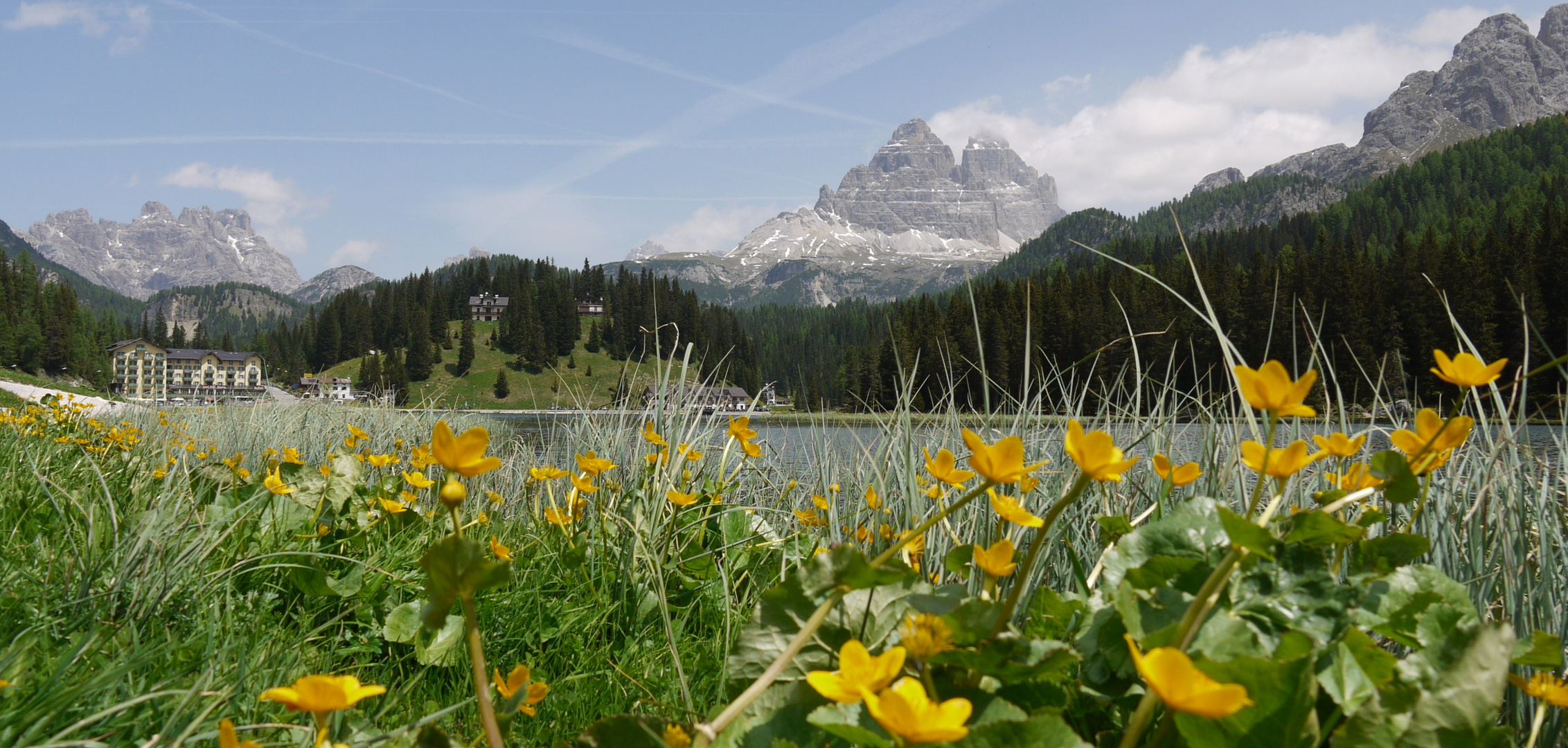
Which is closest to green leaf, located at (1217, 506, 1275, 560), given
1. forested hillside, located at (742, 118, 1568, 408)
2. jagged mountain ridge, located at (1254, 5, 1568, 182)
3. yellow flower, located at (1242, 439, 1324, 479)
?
yellow flower, located at (1242, 439, 1324, 479)

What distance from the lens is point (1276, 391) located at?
75cm

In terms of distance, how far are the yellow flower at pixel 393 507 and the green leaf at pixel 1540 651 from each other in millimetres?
2477

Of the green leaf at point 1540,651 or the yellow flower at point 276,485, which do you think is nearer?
the green leaf at point 1540,651

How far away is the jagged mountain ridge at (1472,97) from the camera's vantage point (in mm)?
163375

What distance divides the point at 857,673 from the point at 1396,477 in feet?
2.22

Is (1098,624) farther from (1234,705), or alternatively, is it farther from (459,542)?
(459,542)

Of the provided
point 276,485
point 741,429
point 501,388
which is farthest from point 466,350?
point 741,429

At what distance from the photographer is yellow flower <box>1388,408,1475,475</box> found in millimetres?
832

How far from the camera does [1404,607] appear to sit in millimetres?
875

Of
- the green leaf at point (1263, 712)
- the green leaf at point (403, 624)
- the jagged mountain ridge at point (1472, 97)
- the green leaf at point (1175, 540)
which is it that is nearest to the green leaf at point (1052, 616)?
the green leaf at point (1175, 540)

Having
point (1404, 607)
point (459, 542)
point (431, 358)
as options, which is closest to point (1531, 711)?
point (1404, 607)

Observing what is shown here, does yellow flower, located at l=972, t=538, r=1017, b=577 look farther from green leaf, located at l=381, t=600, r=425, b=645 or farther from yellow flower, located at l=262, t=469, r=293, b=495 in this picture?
yellow flower, located at l=262, t=469, r=293, b=495

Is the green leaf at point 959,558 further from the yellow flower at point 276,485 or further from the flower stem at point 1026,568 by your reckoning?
the yellow flower at point 276,485

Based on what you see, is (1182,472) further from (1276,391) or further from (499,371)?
(499,371)
